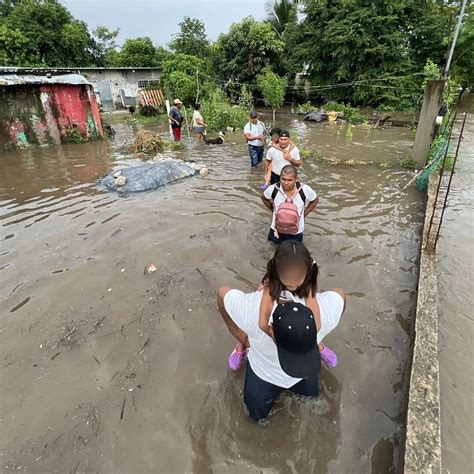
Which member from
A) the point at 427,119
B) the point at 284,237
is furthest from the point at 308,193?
the point at 427,119

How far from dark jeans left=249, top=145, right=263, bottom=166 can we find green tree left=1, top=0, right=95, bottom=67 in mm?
26570

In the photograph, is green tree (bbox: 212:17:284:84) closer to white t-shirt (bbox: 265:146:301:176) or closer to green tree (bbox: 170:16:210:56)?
green tree (bbox: 170:16:210:56)

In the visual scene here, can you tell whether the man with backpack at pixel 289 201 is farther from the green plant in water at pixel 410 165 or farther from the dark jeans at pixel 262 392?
the green plant in water at pixel 410 165

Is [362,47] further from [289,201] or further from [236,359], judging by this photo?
[236,359]

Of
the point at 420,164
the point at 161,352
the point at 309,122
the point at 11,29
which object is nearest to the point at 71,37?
the point at 11,29

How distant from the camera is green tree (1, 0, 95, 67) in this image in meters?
25.6

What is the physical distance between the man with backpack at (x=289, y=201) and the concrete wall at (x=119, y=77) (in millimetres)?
25939

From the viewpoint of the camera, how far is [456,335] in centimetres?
312

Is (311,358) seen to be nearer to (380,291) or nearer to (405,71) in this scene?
(380,291)

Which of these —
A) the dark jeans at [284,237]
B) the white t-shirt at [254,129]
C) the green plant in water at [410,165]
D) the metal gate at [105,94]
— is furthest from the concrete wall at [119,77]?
the dark jeans at [284,237]

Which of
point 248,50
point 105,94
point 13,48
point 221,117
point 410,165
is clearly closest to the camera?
point 410,165

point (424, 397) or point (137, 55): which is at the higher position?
point (137, 55)

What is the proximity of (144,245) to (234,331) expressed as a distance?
2.79 metres

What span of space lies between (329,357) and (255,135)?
20.5ft
